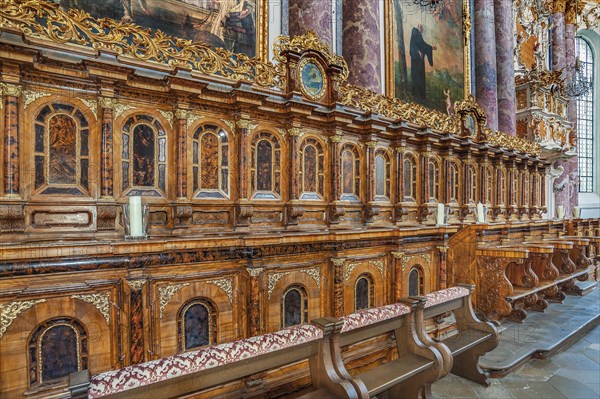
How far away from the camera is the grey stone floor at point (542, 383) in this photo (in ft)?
9.53

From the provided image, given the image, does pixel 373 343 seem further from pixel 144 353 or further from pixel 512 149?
pixel 512 149

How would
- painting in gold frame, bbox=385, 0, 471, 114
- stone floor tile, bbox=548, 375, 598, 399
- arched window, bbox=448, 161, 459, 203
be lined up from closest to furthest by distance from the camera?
stone floor tile, bbox=548, 375, 598, 399 → arched window, bbox=448, 161, 459, 203 → painting in gold frame, bbox=385, 0, 471, 114

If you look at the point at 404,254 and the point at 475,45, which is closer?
the point at 404,254

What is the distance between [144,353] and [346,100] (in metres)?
3.95

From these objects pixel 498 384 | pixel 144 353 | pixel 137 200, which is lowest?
pixel 498 384

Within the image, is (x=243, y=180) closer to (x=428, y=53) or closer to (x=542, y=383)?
(x=542, y=383)

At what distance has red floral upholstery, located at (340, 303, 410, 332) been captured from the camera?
2074 mm

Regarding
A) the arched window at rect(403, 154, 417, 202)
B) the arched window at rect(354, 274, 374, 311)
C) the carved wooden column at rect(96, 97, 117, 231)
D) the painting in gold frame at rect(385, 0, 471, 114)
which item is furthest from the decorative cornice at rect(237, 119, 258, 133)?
the painting in gold frame at rect(385, 0, 471, 114)

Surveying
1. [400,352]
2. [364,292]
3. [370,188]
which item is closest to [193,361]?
[400,352]

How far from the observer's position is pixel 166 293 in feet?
8.86

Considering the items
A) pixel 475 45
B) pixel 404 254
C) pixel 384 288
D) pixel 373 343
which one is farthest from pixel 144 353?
pixel 475 45

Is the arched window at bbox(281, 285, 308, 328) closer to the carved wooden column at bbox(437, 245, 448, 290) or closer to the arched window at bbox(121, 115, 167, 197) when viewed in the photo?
the arched window at bbox(121, 115, 167, 197)

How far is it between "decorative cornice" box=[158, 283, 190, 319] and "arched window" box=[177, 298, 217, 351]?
16 cm

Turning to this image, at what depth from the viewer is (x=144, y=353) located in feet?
8.46
